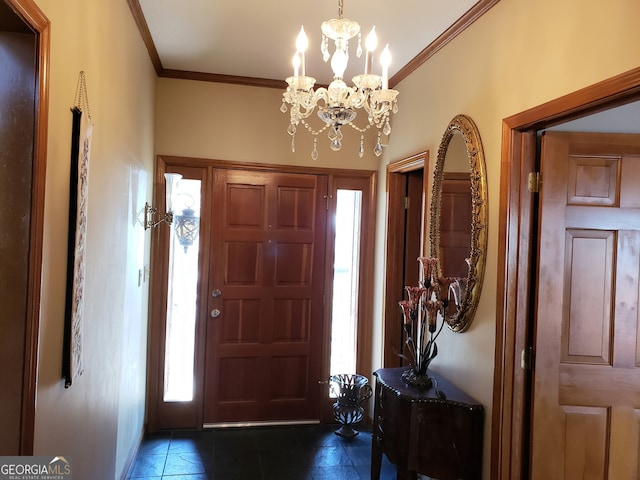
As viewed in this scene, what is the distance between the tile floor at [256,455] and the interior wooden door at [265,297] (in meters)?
0.19

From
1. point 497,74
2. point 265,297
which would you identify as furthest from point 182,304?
point 497,74

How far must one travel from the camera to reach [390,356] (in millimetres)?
3475

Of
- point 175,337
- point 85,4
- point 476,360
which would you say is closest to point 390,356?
point 476,360

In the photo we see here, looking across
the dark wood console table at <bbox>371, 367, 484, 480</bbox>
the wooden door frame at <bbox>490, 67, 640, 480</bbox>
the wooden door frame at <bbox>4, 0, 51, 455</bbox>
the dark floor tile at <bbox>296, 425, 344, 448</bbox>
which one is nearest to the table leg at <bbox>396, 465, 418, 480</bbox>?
the dark wood console table at <bbox>371, 367, 484, 480</bbox>

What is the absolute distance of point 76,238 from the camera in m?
1.53

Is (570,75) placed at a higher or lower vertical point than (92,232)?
higher

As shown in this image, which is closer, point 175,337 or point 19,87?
point 19,87

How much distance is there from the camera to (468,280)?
7.54ft

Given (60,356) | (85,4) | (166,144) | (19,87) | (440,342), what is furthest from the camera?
(166,144)

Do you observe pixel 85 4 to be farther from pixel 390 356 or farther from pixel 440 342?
pixel 390 356

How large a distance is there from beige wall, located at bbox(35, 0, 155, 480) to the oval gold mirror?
1687 millimetres

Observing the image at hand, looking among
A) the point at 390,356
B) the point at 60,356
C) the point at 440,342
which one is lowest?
the point at 390,356

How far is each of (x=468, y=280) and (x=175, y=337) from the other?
7.60ft

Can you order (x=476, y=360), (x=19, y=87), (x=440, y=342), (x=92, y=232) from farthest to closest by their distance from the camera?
1. (x=440, y=342)
2. (x=476, y=360)
3. (x=92, y=232)
4. (x=19, y=87)
